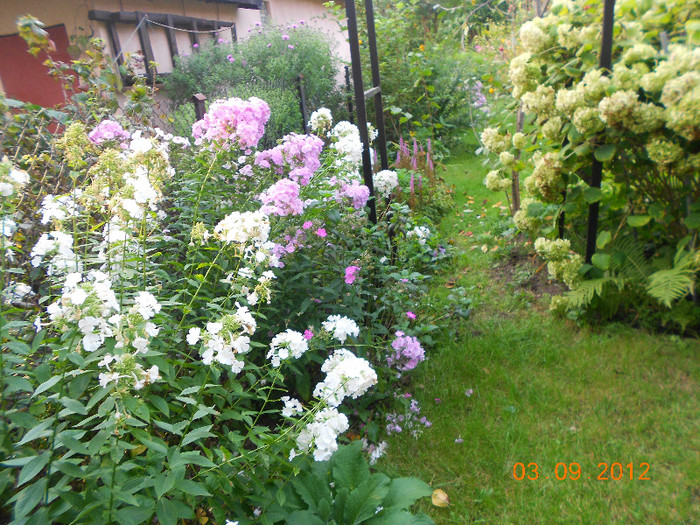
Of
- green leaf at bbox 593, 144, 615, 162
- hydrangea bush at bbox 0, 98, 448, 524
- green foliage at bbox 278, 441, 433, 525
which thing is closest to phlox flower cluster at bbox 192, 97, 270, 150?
hydrangea bush at bbox 0, 98, 448, 524

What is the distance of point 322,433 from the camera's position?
1538 mm

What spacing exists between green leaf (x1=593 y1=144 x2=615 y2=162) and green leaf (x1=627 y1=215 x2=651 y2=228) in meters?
0.36

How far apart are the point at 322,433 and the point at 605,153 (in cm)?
207

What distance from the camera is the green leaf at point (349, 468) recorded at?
180 cm

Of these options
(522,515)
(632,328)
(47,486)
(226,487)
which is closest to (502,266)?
(632,328)

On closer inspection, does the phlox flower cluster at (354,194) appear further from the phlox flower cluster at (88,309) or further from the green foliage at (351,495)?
the phlox flower cluster at (88,309)

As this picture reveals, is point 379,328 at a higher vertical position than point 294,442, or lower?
lower

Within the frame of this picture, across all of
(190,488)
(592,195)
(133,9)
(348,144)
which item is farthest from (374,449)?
(133,9)

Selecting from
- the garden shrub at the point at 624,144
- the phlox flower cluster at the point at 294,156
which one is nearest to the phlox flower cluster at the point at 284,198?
the phlox flower cluster at the point at 294,156

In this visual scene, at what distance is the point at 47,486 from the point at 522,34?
311 cm

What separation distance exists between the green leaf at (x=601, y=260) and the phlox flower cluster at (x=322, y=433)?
75.0 inches

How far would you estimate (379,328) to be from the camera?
260 centimetres

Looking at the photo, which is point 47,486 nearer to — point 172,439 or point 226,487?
point 226,487

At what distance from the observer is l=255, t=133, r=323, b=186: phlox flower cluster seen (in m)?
2.53
